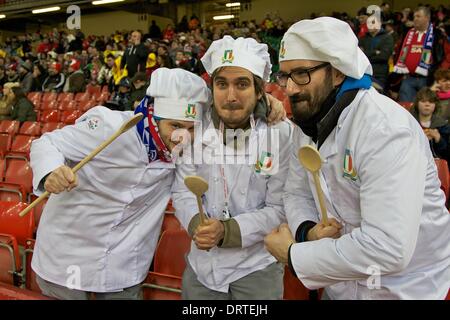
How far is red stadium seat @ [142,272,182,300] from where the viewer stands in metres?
2.12

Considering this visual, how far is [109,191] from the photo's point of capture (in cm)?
186

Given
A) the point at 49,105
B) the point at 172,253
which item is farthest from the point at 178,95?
the point at 49,105

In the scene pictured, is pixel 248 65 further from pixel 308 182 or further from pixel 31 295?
pixel 31 295

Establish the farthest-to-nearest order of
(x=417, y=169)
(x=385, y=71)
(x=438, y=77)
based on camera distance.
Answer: (x=385, y=71) < (x=438, y=77) < (x=417, y=169)

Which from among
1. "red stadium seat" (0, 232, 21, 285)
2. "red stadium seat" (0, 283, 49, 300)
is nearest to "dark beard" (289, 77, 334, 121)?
"red stadium seat" (0, 283, 49, 300)

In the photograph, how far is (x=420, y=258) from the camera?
133 cm

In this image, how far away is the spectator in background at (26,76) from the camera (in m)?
12.4

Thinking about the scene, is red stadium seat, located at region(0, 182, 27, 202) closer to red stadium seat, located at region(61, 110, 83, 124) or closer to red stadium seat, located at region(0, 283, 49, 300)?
red stadium seat, located at region(0, 283, 49, 300)

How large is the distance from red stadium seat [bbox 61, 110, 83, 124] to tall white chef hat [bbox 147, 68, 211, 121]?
255 inches

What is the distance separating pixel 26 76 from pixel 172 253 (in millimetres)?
11816

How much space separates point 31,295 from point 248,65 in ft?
3.43

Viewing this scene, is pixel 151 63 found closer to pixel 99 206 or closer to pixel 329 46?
pixel 99 206

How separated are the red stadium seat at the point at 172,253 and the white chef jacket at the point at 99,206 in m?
0.54
